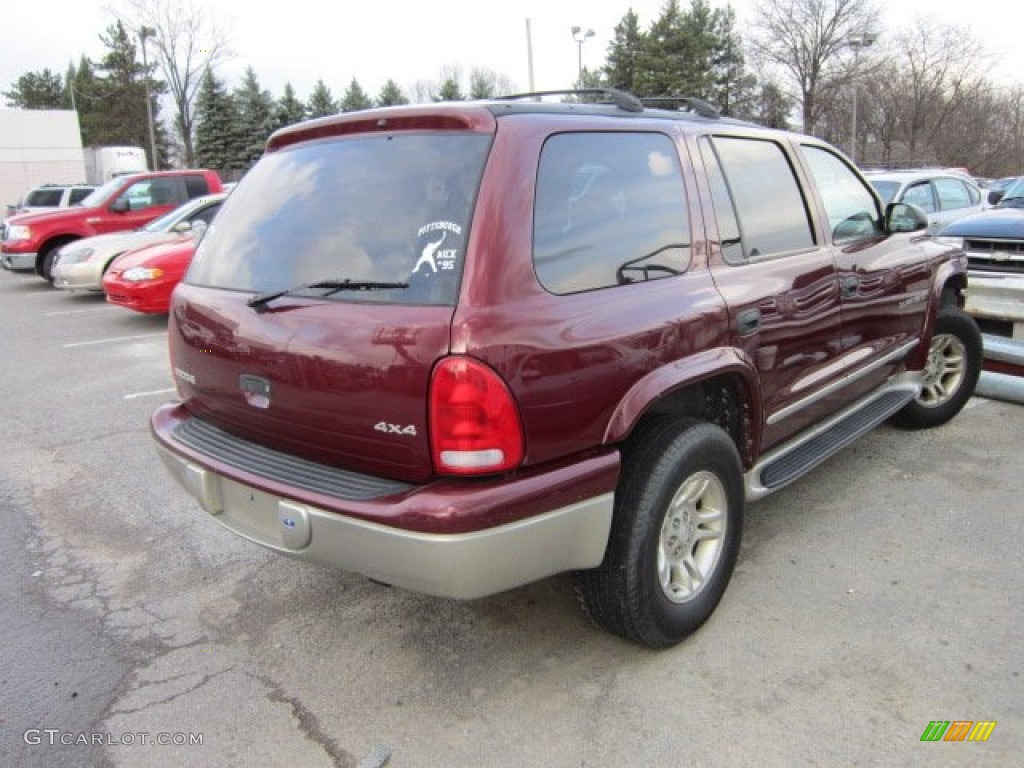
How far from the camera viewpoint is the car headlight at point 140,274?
9164mm

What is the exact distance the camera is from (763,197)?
3350 mm

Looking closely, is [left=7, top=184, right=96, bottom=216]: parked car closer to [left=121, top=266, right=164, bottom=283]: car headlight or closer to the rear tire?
the rear tire

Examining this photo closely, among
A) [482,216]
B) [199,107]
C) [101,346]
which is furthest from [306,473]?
[199,107]

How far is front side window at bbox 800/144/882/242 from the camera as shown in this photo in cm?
382

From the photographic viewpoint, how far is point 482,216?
227cm

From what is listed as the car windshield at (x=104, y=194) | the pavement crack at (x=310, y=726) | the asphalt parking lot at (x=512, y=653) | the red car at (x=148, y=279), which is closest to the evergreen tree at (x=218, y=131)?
the car windshield at (x=104, y=194)

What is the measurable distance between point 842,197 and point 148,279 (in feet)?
25.7

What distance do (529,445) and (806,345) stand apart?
A: 168 cm

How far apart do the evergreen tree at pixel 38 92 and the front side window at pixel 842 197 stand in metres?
85.0

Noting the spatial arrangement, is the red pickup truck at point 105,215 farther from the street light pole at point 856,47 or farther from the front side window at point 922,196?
the street light pole at point 856,47

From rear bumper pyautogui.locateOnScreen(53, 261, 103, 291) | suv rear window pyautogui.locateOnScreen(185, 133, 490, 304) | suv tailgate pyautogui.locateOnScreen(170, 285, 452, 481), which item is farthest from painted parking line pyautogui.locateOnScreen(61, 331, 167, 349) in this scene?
suv tailgate pyautogui.locateOnScreen(170, 285, 452, 481)

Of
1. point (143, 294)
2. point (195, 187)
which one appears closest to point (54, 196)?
point (195, 187)

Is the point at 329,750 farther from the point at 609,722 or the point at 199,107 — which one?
the point at 199,107

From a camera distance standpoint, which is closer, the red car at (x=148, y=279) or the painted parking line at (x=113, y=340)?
the painted parking line at (x=113, y=340)
